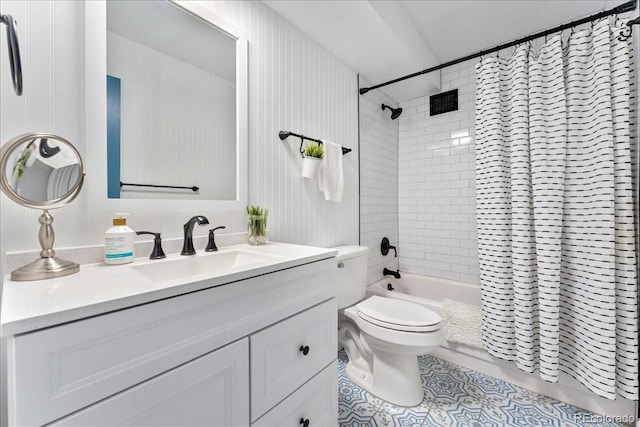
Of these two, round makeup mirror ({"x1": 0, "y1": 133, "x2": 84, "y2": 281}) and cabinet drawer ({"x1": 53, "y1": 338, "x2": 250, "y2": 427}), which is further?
round makeup mirror ({"x1": 0, "y1": 133, "x2": 84, "y2": 281})

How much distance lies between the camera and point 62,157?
0.84m

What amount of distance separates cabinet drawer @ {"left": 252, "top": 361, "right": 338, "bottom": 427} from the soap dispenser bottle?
721 mm

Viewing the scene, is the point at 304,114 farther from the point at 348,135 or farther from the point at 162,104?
the point at 162,104

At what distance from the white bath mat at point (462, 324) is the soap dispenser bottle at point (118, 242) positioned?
1945 mm

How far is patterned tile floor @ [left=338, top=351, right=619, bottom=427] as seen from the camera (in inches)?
55.8

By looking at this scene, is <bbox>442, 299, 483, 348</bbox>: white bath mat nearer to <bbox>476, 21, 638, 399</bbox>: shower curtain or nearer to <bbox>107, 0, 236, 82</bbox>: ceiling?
<bbox>476, 21, 638, 399</bbox>: shower curtain

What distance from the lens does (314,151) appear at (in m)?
1.73

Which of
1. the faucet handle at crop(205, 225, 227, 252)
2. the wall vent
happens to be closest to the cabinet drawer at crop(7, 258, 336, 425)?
the faucet handle at crop(205, 225, 227, 252)

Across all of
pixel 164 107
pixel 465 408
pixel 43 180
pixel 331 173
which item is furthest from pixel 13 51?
pixel 465 408

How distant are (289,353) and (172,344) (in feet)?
1.46

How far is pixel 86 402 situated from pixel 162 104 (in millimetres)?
1103

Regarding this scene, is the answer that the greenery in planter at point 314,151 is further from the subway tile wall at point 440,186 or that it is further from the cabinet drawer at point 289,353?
the subway tile wall at point 440,186

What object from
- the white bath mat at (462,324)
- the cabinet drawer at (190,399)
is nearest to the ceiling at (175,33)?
the cabinet drawer at (190,399)

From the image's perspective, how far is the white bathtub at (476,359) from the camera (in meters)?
1.48
